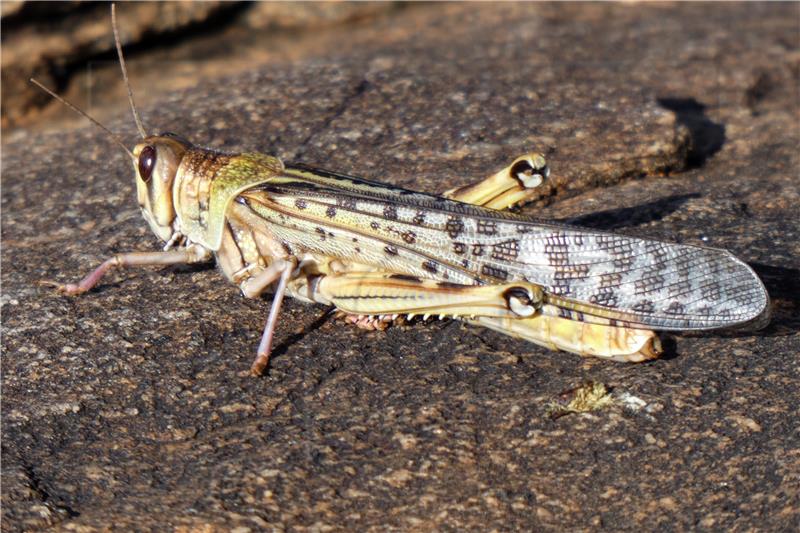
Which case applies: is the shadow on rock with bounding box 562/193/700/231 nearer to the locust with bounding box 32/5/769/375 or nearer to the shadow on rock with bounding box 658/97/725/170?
the locust with bounding box 32/5/769/375

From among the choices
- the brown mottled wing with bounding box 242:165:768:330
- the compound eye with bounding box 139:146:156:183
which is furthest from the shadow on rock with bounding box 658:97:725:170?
the compound eye with bounding box 139:146:156:183

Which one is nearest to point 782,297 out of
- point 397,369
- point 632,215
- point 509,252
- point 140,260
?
point 632,215

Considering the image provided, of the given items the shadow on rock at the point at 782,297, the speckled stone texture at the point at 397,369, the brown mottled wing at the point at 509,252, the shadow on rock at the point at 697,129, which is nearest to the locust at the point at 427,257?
the brown mottled wing at the point at 509,252

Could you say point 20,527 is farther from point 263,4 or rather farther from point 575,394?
point 263,4

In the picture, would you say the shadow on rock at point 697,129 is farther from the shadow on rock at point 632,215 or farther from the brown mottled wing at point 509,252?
the brown mottled wing at point 509,252

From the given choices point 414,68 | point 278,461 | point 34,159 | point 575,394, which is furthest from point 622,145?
point 34,159
